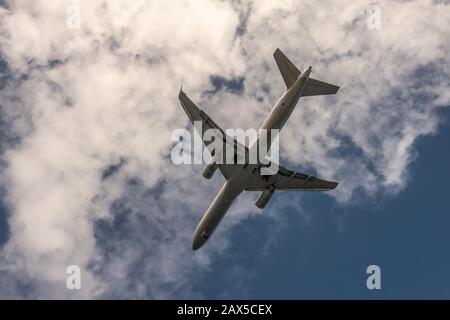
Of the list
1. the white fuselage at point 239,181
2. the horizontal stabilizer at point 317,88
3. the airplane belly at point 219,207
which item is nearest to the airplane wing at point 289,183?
the airplane belly at point 219,207

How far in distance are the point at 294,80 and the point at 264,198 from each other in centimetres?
1338

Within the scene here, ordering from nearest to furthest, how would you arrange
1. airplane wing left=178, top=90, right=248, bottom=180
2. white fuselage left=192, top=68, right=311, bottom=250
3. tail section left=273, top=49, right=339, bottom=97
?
white fuselage left=192, top=68, right=311, bottom=250 < tail section left=273, top=49, right=339, bottom=97 < airplane wing left=178, top=90, right=248, bottom=180

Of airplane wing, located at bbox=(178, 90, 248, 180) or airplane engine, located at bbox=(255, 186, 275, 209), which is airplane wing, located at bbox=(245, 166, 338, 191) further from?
airplane wing, located at bbox=(178, 90, 248, 180)

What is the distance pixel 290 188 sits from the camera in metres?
56.3

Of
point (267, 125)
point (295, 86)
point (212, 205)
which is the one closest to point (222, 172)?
point (212, 205)

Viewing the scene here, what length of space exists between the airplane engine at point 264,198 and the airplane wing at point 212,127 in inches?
198

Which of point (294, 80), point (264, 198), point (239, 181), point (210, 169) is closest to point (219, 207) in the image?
point (239, 181)

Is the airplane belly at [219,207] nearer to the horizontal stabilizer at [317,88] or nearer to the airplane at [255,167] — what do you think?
the airplane at [255,167]

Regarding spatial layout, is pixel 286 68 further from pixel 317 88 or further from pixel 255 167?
pixel 255 167

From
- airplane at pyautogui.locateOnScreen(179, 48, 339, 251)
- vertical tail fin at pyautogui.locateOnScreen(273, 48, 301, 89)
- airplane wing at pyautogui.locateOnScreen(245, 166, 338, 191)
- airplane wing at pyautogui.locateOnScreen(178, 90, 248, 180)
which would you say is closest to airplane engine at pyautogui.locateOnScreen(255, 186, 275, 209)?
airplane at pyautogui.locateOnScreen(179, 48, 339, 251)

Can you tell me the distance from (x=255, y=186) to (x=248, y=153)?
6.62m

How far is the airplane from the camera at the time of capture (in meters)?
47.1
